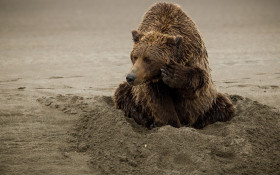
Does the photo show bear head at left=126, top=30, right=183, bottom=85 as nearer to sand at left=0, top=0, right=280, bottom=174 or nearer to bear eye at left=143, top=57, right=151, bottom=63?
bear eye at left=143, top=57, right=151, bottom=63

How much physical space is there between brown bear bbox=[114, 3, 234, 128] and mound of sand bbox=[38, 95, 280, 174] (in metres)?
0.24

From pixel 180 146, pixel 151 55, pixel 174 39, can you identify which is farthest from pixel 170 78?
pixel 180 146

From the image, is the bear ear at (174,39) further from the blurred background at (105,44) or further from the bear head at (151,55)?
the blurred background at (105,44)

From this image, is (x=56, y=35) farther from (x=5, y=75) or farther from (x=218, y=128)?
(x=218, y=128)

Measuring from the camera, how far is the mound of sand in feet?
12.7

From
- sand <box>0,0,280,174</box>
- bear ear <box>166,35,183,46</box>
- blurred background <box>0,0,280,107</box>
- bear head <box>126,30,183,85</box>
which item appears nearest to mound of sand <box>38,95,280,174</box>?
sand <box>0,0,280,174</box>

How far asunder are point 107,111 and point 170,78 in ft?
4.39

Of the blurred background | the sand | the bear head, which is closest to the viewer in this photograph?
the sand

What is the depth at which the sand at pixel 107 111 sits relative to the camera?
3973 mm

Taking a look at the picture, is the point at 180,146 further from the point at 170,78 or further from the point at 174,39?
the point at 174,39

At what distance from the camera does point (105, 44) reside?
43.9 ft

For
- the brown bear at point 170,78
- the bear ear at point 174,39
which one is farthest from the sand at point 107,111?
the bear ear at point 174,39

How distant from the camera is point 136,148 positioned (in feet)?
13.9

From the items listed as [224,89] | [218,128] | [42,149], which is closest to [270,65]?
[224,89]
